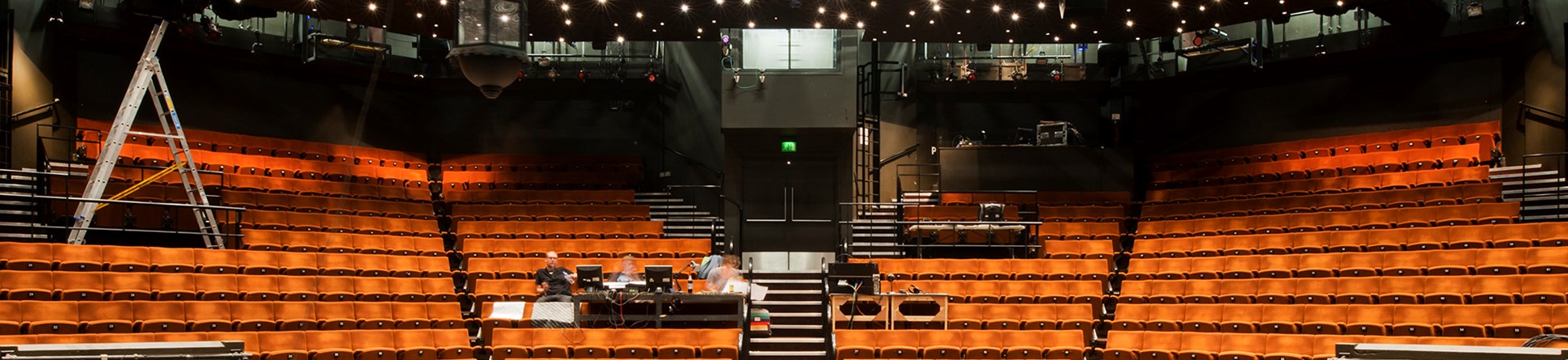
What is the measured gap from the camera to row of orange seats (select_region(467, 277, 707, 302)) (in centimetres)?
1103

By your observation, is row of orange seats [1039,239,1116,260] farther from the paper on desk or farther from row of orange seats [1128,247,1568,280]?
the paper on desk

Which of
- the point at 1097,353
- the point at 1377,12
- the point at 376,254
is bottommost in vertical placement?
the point at 1097,353

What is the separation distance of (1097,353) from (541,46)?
1004 cm

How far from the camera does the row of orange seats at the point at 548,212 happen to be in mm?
14688

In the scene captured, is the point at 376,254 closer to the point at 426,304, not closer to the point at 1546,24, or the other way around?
the point at 426,304

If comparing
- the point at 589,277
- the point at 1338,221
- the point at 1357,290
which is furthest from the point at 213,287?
the point at 1338,221

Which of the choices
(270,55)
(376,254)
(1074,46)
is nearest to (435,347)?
(376,254)

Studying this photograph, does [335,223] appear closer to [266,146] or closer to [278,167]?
[278,167]

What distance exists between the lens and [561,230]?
46.1ft

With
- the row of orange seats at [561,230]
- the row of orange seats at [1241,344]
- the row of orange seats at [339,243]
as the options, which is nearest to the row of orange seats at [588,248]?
the row of orange seats at [339,243]

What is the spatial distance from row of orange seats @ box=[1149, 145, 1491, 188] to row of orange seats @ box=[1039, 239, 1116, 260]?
370 cm

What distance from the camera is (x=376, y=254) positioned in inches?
474

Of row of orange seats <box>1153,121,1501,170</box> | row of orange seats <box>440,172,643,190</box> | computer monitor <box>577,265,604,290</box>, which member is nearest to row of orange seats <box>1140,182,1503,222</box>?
row of orange seats <box>1153,121,1501,170</box>

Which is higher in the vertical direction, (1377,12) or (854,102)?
(1377,12)
